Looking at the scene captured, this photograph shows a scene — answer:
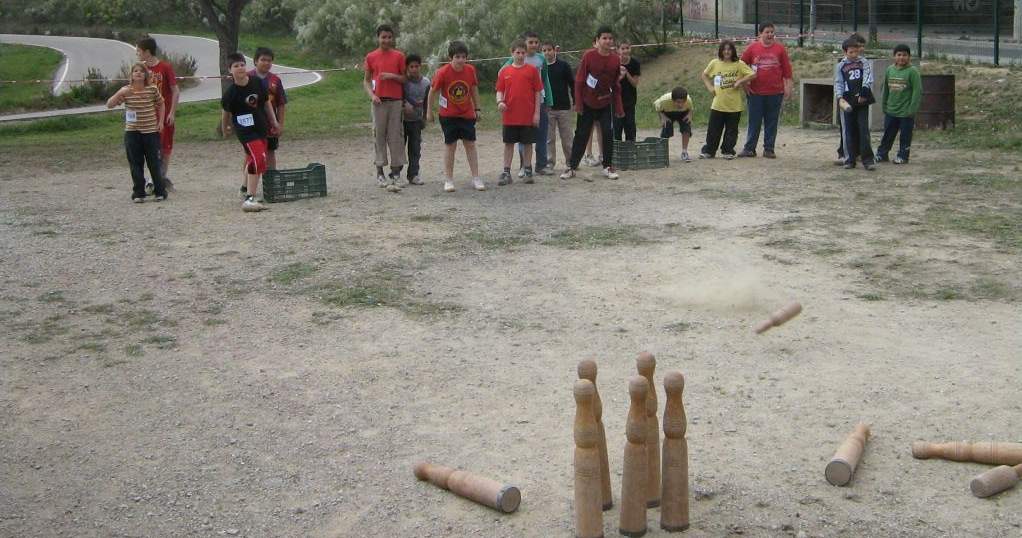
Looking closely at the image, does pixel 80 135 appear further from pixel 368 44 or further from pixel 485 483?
pixel 485 483

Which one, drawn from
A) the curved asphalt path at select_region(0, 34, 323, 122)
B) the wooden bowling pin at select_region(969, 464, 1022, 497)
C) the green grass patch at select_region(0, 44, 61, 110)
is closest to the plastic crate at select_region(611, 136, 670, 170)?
the wooden bowling pin at select_region(969, 464, 1022, 497)

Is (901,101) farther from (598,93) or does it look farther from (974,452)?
(974,452)

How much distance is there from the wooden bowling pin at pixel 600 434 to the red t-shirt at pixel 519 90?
29.7ft

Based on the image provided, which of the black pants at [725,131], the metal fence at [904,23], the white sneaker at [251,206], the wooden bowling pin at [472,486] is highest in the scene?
the metal fence at [904,23]

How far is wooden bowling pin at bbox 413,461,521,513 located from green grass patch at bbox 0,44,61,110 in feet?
84.2

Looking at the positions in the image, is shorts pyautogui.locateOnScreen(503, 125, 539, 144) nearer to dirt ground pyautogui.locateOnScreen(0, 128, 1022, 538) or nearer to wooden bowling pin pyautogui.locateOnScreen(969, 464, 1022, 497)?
dirt ground pyautogui.locateOnScreen(0, 128, 1022, 538)

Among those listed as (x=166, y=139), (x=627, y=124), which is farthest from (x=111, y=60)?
(x=627, y=124)

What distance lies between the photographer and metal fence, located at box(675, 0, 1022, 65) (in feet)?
76.6

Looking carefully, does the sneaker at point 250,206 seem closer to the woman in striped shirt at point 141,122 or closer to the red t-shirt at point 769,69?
the woman in striped shirt at point 141,122

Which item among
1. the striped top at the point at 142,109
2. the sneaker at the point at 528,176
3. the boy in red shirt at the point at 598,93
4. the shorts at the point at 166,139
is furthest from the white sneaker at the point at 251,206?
the boy in red shirt at the point at 598,93

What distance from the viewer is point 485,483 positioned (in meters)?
4.88

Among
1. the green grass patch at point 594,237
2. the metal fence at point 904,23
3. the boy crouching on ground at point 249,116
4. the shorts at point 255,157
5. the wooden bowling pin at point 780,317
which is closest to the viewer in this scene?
the wooden bowling pin at point 780,317

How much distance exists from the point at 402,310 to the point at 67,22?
176ft

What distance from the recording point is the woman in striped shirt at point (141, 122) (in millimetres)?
12719
